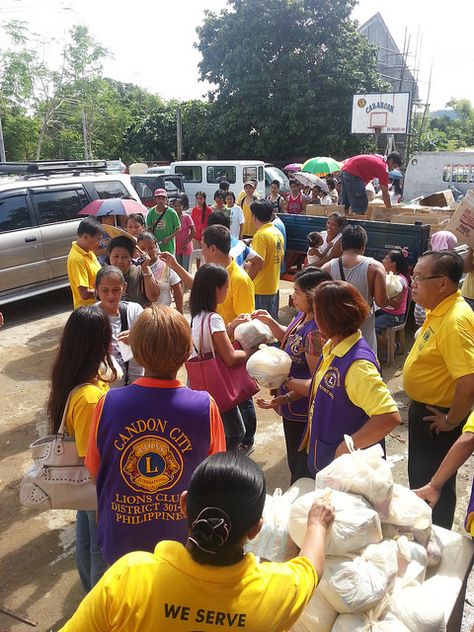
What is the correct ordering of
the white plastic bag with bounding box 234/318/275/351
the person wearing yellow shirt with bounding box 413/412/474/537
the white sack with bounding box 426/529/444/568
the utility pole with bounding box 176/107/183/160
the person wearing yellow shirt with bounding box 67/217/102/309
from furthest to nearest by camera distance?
1. the utility pole with bounding box 176/107/183/160
2. the person wearing yellow shirt with bounding box 67/217/102/309
3. the white plastic bag with bounding box 234/318/275/351
4. the person wearing yellow shirt with bounding box 413/412/474/537
5. the white sack with bounding box 426/529/444/568

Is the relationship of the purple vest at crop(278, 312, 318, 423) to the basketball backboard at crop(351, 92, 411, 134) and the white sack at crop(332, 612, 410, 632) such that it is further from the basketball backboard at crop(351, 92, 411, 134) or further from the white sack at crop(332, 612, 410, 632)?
the basketball backboard at crop(351, 92, 411, 134)

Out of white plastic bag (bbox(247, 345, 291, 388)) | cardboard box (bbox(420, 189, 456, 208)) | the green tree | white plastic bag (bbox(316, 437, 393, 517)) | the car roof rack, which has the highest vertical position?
the green tree

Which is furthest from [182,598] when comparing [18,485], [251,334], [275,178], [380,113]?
[380,113]

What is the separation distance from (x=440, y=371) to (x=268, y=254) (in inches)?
131

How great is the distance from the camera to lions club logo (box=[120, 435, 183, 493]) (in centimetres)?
189

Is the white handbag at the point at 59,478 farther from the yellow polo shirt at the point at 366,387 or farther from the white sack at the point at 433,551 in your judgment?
the white sack at the point at 433,551

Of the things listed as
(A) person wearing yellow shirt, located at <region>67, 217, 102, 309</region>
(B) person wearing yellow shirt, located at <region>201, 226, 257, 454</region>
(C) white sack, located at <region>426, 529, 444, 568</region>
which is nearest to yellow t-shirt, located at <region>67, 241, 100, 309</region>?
(A) person wearing yellow shirt, located at <region>67, 217, 102, 309</region>

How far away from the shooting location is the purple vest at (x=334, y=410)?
2385 millimetres

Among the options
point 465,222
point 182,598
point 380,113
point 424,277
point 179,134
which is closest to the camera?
point 182,598

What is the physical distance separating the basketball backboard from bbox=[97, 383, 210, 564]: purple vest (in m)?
24.7

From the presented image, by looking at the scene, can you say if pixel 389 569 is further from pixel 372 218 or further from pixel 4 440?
pixel 372 218

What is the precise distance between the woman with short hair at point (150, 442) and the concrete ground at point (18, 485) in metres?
0.94

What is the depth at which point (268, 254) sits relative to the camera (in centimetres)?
589

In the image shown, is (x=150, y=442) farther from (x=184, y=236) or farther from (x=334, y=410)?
(x=184, y=236)
